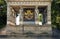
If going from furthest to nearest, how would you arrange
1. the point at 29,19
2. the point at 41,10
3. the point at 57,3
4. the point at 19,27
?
1. the point at 41,10
2. the point at 29,19
3. the point at 57,3
4. the point at 19,27

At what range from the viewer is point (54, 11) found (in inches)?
965

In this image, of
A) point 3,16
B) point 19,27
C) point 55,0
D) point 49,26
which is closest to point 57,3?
point 55,0

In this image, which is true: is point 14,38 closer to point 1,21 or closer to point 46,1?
point 46,1

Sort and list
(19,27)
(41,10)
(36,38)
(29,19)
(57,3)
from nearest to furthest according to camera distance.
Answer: (36,38) < (19,27) < (57,3) < (29,19) < (41,10)

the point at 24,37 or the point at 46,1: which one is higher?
the point at 46,1

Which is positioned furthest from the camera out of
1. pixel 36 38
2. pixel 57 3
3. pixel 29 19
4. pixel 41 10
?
pixel 41 10

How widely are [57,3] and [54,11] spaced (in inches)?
45.8

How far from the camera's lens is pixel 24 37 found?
16.2 meters

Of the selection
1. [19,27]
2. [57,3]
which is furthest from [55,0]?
[19,27]

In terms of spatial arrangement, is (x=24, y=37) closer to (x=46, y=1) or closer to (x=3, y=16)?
(x=46, y=1)

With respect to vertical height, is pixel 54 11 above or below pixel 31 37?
above

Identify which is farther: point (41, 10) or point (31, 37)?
point (41, 10)

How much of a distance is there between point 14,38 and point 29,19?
10025 millimetres

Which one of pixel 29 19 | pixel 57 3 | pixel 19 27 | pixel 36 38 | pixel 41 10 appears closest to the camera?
pixel 36 38
